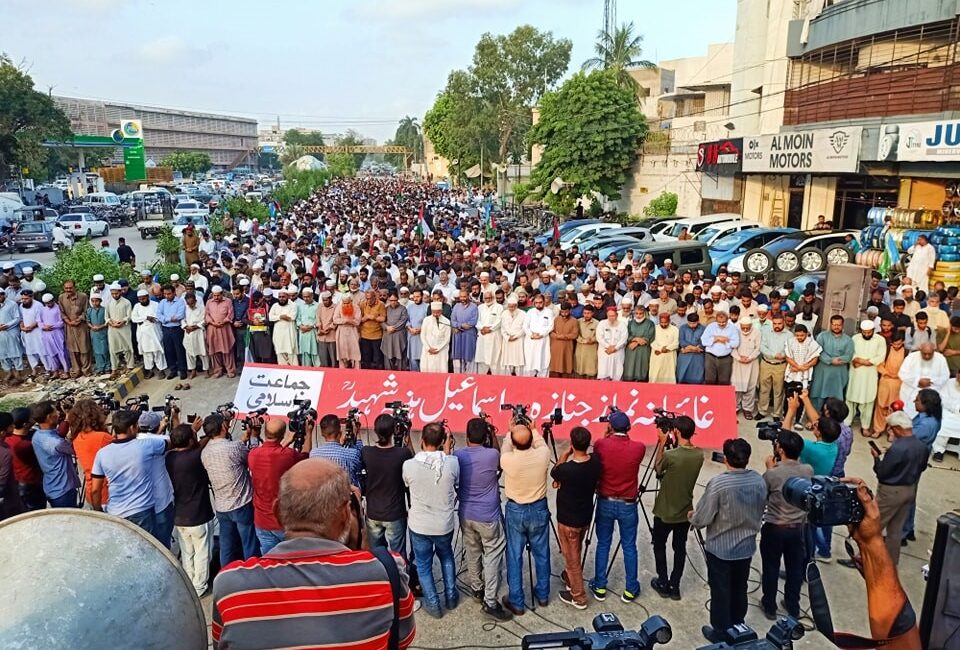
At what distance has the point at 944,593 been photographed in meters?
2.76

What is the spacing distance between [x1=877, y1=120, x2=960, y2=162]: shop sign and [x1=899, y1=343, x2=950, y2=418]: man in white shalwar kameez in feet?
37.6

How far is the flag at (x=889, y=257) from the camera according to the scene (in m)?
14.8

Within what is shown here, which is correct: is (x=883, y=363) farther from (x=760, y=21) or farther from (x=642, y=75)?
(x=642, y=75)

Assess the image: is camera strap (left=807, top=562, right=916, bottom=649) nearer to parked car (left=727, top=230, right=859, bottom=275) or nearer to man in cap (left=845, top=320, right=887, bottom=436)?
man in cap (left=845, top=320, right=887, bottom=436)

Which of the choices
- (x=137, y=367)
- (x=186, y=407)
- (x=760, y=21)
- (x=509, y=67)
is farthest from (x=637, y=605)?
(x=509, y=67)

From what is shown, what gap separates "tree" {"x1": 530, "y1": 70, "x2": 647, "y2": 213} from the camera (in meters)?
28.2

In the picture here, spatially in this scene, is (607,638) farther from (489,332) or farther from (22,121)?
(22,121)

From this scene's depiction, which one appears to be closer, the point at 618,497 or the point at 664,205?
the point at 618,497

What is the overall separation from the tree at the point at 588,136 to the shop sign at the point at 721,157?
3.53 m

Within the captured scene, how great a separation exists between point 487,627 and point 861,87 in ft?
69.2

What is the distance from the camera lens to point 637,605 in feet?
16.4

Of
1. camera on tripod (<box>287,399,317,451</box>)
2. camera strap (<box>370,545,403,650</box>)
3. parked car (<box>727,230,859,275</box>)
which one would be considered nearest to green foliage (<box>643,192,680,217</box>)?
parked car (<box>727,230,859,275</box>)

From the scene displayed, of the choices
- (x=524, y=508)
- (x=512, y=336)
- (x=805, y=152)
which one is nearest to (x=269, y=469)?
(x=524, y=508)

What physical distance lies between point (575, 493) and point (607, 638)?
6.64 ft
